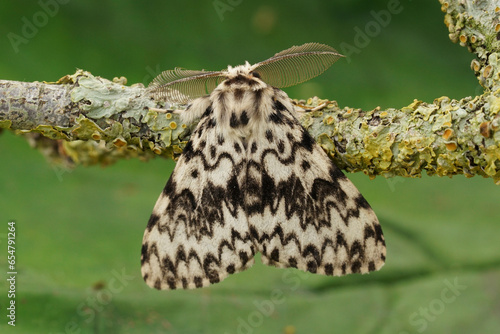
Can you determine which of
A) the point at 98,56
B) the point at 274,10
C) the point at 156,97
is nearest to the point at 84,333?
the point at 156,97

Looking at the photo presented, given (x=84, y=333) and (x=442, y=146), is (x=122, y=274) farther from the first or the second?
(x=442, y=146)
